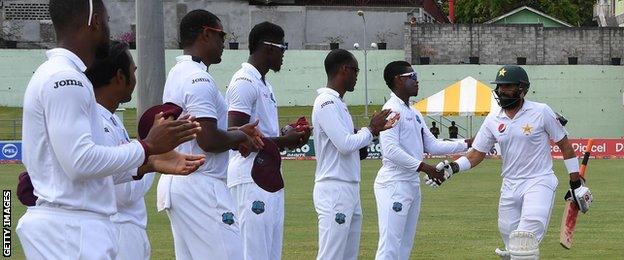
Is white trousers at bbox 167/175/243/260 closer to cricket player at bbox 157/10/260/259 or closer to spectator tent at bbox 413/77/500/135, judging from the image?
cricket player at bbox 157/10/260/259

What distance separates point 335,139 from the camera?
11.7 metres

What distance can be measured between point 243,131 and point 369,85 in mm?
59837

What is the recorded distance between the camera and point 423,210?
24.7 meters

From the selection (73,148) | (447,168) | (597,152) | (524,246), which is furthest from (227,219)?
(597,152)

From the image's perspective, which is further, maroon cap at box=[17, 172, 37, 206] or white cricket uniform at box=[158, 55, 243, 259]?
white cricket uniform at box=[158, 55, 243, 259]

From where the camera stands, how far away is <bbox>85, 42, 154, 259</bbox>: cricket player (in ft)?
24.6

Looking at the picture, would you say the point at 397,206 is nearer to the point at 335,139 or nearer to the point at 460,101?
the point at 335,139

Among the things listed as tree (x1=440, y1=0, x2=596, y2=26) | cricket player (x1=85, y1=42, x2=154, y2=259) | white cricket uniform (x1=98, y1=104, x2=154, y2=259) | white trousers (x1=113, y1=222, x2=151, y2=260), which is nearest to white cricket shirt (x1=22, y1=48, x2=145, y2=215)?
cricket player (x1=85, y1=42, x2=154, y2=259)

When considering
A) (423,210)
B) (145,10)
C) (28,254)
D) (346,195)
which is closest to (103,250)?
(28,254)

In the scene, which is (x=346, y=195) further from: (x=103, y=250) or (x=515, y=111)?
(x=103, y=250)

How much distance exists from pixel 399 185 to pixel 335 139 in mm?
1496

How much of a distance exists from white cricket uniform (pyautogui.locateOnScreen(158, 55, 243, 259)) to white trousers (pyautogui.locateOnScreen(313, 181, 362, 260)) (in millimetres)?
2693

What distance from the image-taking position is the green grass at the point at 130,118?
54.2 m

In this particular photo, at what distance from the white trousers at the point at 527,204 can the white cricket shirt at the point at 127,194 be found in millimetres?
5363
